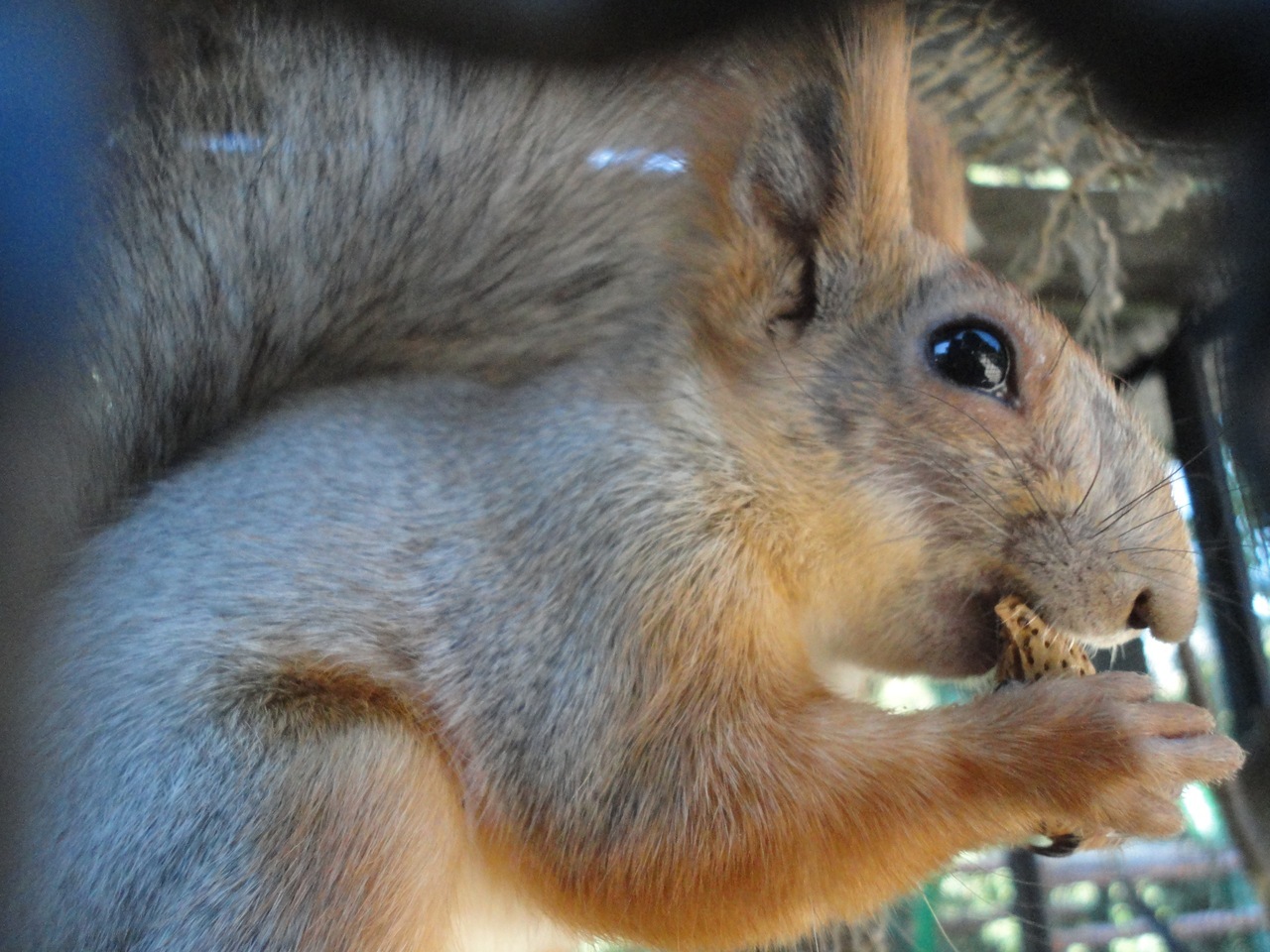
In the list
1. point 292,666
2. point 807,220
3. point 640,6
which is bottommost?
point 292,666

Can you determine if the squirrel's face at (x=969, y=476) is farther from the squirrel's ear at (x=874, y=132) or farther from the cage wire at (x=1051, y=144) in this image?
the cage wire at (x=1051, y=144)

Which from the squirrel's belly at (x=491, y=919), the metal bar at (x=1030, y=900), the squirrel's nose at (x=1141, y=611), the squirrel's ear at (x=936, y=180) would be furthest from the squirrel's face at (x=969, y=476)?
the squirrel's belly at (x=491, y=919)

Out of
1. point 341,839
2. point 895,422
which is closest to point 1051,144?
point 895,422

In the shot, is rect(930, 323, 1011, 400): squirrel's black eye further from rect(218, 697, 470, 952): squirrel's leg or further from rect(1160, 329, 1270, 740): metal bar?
rect(218, 697, 470, 952): squirrel's leg

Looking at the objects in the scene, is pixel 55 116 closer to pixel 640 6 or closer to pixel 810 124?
pixel 640 6

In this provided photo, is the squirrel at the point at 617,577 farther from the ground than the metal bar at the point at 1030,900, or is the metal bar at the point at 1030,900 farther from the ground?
the squirrel at the point at 617,577

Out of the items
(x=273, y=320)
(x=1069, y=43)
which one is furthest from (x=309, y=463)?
(x=1069, y=43)

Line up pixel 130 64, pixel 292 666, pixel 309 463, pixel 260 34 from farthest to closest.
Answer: pixel 309 463
pixel 292 666
pixel 260 34
pixel 130 64
